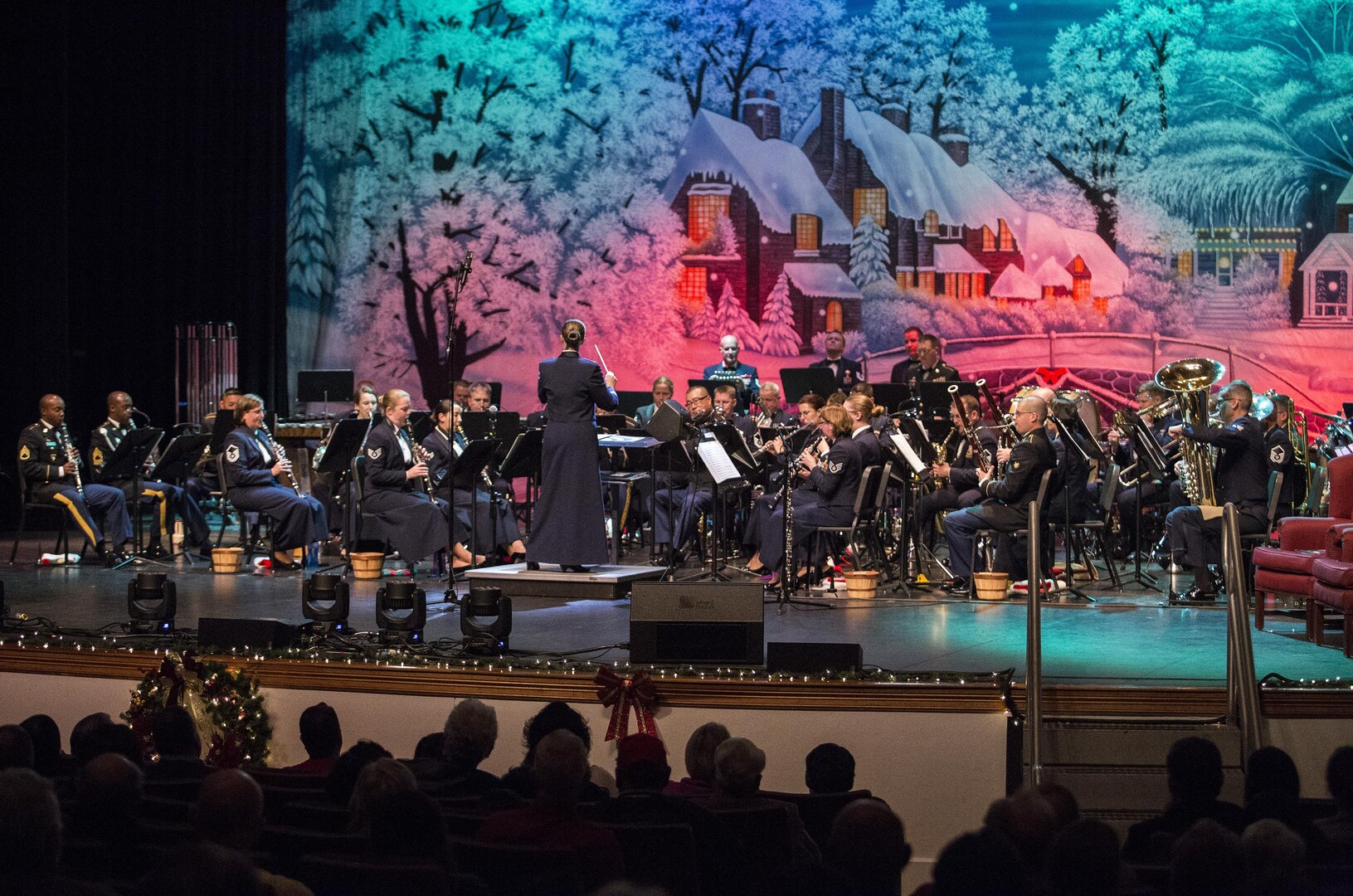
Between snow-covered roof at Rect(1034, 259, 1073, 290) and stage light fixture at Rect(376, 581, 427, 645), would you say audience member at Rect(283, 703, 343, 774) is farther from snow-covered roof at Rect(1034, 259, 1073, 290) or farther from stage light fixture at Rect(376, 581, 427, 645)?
snow-covered roof at Rect(1034, 259, 1073, 290)

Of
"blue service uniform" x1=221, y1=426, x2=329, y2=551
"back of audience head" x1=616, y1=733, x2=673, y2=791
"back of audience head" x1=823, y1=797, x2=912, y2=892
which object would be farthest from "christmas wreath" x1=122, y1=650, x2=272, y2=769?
"blue service uniform" x1=221, y1=426, x2=329, y2=551

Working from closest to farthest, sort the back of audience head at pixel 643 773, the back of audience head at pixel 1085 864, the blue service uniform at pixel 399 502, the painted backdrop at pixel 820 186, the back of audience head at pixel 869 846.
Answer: the back of audience head at pixel 1085 864 → the back of audience head at pixel 869 846 → the back of audience head at pixel 643 773 → the blue service uniform at pixel 399 502 → the painted backdrop at pixel 820 186

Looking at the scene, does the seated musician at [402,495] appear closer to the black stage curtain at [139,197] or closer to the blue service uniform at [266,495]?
the blue service uniform at [266,495]

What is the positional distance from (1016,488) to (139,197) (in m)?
9.89

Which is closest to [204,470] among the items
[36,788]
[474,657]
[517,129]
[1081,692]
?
[517,129]

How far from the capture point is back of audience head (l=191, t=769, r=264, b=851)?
338 cm

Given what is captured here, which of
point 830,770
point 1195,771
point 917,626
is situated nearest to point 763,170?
point 917,626

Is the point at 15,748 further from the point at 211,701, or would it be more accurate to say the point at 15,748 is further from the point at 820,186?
the point at 820,186

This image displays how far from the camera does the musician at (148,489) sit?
1182cm

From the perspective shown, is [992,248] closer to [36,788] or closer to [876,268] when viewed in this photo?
[876,268]

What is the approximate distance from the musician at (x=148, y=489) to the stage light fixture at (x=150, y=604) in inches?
188

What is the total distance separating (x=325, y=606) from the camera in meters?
7.20

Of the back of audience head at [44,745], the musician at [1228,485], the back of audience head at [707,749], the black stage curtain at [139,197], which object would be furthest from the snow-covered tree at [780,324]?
the back of audience head at [44,745]

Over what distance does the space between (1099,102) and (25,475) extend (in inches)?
444
